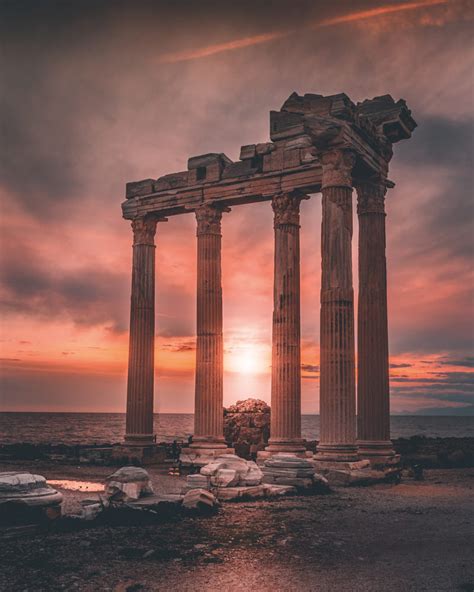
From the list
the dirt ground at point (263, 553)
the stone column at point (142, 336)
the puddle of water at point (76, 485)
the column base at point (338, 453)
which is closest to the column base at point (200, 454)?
the stone column at point (142, 336)

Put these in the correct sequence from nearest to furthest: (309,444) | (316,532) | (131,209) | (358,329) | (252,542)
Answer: (252,542) < (316,532) < (358,329) < (131,209) < (309,444)

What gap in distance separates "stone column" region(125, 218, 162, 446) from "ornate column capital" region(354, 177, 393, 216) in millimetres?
9513

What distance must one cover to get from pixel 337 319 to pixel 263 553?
12.2 m

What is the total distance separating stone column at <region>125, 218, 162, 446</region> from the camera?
31047 mm

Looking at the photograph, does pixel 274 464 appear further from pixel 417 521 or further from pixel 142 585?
pixel 142 585

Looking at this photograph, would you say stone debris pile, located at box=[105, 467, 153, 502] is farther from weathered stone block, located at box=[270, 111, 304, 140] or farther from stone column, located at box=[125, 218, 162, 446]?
stone column, located at box=[125, 218, 162, 446]

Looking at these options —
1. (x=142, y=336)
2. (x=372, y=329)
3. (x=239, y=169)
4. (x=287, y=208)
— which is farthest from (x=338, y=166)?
(x=142, y=336)

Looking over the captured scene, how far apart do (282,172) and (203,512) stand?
14872mm

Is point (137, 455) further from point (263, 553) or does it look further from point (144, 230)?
point (263, 553)

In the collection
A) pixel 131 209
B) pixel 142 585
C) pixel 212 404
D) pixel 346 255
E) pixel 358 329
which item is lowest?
pixel 142 585

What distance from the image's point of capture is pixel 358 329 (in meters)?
26.2

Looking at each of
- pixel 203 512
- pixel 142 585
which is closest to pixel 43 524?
pixel 203 512

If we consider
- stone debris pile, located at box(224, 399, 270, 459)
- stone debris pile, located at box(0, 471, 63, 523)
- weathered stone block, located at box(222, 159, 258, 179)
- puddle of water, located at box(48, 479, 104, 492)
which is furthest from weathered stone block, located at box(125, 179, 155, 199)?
stone debris pile, located at box(0, 471, 63, 523)

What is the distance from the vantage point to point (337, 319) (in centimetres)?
2331
